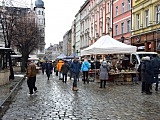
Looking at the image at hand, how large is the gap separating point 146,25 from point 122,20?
841cm

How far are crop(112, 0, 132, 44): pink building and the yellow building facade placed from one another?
1979 millimetres

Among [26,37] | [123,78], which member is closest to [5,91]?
[123,78]

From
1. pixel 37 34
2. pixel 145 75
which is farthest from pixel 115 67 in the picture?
pixel 37 34

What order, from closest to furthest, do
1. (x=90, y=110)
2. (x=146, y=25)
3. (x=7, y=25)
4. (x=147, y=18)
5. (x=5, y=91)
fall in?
(x=90, y=110) < (x=5, y=91) < (x=7, y=25) < (x=147, y=18) < (x=146, y=25)

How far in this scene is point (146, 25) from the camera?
3272 cm

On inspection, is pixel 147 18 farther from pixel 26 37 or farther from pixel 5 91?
pixel 5 91

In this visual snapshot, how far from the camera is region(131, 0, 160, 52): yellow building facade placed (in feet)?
97.1

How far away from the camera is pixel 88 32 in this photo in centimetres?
6931

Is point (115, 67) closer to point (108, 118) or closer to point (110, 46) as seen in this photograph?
point (110, 46)

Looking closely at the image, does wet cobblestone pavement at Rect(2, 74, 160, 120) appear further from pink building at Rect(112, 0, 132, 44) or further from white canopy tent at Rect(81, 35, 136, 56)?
pink building at Rect(112, 0, 132, 44)

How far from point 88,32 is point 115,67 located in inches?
1912

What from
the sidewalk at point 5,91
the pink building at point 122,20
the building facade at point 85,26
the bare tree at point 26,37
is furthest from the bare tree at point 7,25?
the building facade at point 85,26

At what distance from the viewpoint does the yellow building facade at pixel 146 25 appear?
97.1 ft

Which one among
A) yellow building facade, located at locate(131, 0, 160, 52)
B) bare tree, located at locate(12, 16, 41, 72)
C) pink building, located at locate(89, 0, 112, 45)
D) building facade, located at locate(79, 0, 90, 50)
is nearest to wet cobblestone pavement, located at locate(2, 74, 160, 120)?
yellow building facade, located at locate(131, 0, 160, 52)
